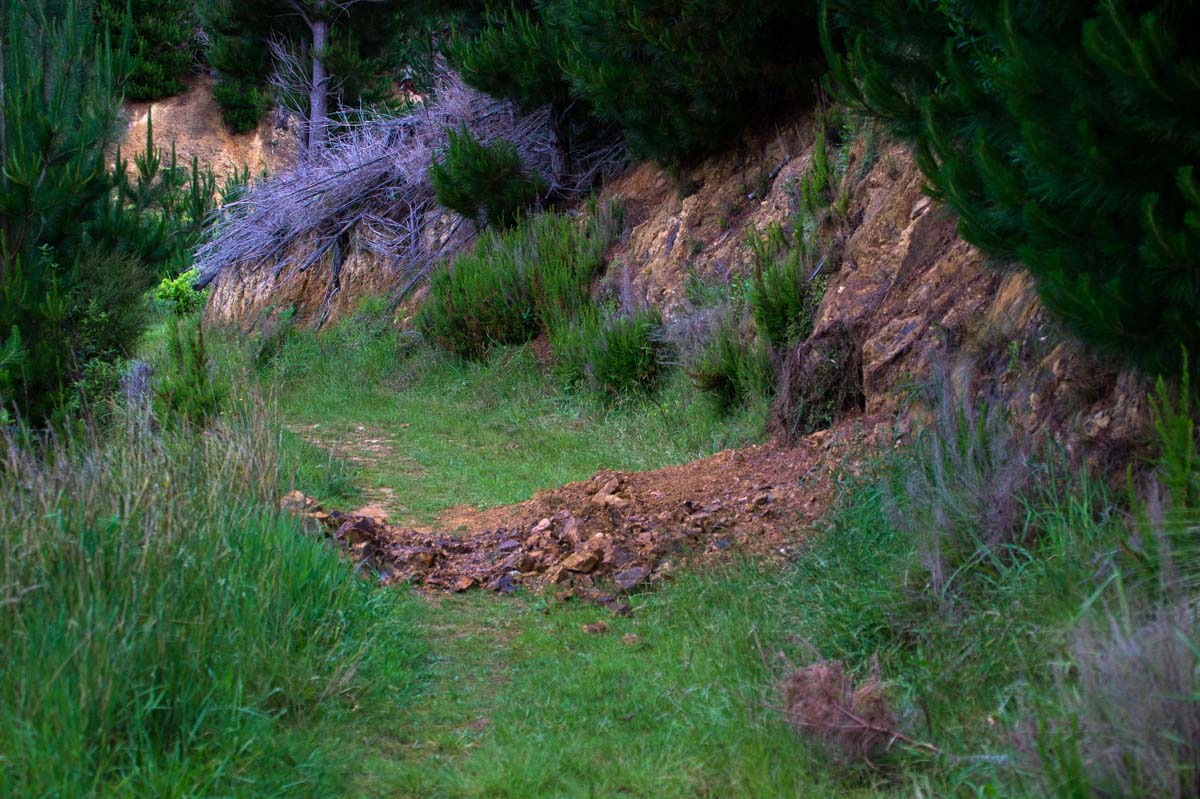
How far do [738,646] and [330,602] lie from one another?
1649 millimetres

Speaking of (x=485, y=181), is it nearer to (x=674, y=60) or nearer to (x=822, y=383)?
(x=674, y=60)

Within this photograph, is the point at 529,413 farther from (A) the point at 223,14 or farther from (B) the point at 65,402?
(A) the point at 223,14

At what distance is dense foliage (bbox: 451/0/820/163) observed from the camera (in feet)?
33.3

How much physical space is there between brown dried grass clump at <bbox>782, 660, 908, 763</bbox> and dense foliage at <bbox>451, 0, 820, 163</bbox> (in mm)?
7527

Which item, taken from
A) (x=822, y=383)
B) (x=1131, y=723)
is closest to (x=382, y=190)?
(x=822, y=383)

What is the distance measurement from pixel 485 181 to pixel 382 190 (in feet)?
12.1

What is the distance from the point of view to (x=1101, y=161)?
3.72 metres

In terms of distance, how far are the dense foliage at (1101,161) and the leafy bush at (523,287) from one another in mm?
8356

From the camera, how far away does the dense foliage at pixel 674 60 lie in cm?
1016

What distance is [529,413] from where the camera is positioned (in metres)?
11.0

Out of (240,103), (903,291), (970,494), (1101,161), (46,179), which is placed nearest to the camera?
(1101,161)

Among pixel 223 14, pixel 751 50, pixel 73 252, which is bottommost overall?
pixel 73 252

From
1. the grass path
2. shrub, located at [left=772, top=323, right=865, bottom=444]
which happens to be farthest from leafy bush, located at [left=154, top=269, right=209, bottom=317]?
shrub, located at [left=772, top=323, right=865, bottom=444]

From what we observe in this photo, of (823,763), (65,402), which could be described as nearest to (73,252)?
(65,402)
